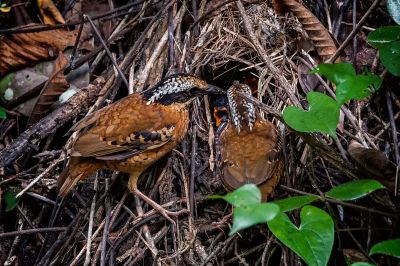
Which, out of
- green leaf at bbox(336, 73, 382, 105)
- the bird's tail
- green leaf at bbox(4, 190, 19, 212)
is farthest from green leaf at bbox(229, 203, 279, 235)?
green leaf at bbox(4, 190, 19, 212)

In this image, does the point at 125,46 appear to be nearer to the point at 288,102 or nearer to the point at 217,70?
the point at 217,70

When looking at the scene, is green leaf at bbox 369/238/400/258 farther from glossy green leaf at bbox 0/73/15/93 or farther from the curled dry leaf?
glossy green leaf at bbox 0/73/15/93

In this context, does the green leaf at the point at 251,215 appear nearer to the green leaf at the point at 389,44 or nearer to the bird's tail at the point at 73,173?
the green leaf at the point at 389,44

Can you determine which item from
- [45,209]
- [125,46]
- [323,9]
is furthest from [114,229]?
[323,9]

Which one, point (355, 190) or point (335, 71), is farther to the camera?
Result: point (335, 71)

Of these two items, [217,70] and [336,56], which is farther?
[217,70]

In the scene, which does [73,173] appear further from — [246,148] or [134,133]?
[246,148]

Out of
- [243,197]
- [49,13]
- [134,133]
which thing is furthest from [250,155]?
[49,13]
